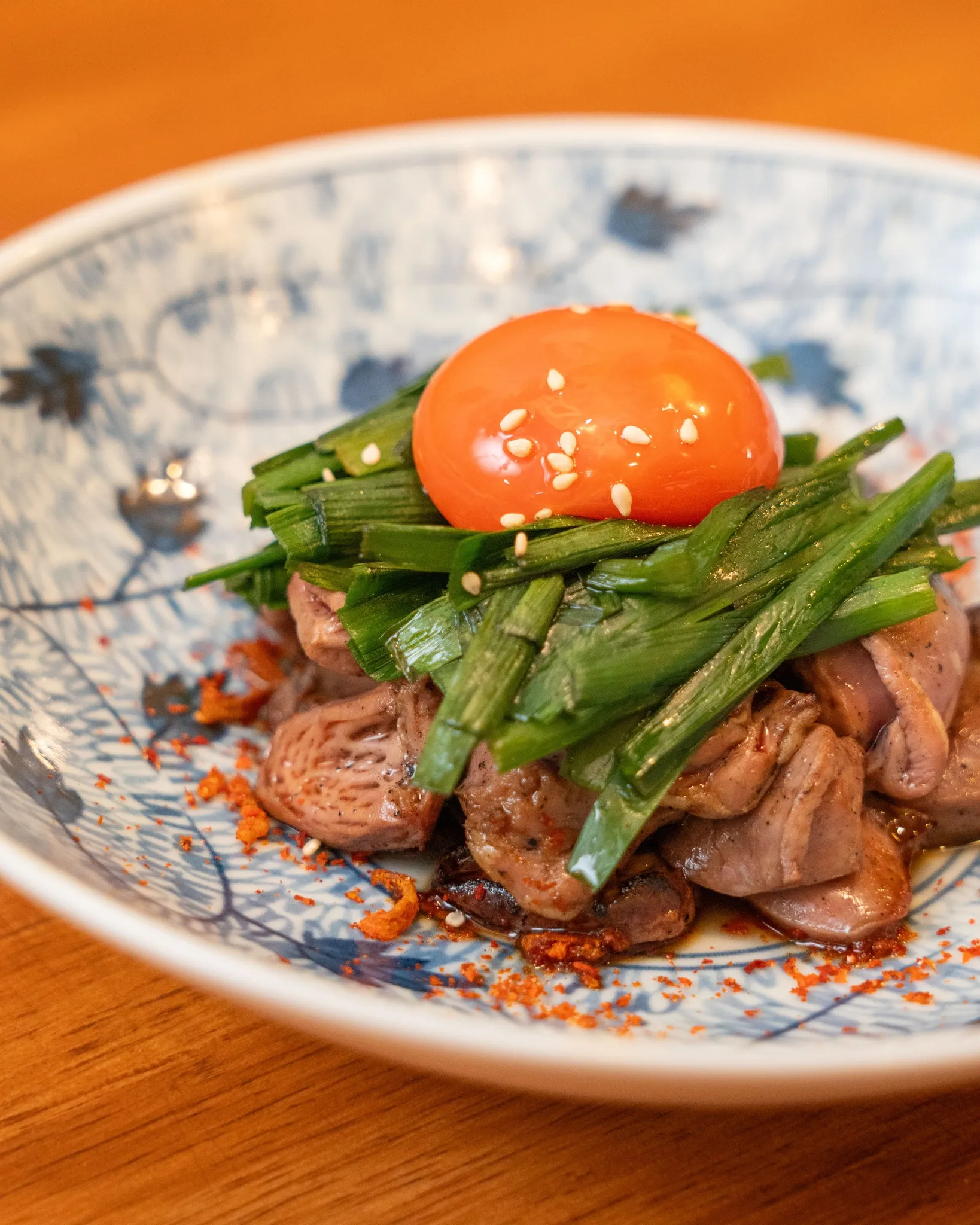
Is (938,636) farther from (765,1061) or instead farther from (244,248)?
(244,248)

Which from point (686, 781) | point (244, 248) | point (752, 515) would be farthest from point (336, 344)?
point (686, 781)

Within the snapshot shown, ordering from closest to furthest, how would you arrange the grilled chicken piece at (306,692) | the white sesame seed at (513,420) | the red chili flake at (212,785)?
1. the white sesame seed at (513,420)
2. the red chili flake at (212,785)
3. the grilled chicken piece at (306,692)

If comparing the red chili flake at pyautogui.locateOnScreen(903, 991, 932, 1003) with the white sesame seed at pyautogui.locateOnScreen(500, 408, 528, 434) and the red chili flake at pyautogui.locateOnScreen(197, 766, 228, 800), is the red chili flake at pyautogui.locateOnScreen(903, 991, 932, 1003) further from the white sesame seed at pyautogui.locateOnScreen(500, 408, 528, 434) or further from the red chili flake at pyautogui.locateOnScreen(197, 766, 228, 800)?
the red chili flake at pyautogui.locateOnScreen(197, 766, 228, 800)

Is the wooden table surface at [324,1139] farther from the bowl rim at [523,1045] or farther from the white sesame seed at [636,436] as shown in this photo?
the white sesame seed at [636,436]

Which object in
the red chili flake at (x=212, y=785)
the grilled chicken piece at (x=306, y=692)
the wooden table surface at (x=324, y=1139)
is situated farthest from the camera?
the grilled chicken piece at (x=306, y=692)

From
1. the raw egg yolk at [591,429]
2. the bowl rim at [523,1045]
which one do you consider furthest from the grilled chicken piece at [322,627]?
the bowl rim at [523,1045]

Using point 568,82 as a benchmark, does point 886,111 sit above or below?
below
